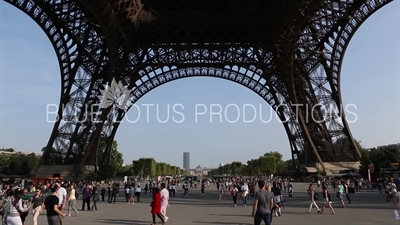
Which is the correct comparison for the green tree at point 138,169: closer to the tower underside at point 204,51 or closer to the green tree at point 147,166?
the green tree at point 147,166

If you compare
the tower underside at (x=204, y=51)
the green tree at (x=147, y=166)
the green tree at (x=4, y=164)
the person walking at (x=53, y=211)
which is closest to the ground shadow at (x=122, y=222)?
the person walking at (x=53, y=211)

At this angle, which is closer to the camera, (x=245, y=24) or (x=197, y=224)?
(x=197, y=224)

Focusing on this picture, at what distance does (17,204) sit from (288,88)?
39934 millimetres

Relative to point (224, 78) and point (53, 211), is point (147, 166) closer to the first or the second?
point (224, 78)

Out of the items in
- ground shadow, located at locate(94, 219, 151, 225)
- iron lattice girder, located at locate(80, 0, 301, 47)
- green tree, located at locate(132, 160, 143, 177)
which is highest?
iron lattice girder, located at locate(80, 0, 301, 47)

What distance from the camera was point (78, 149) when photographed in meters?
48.5

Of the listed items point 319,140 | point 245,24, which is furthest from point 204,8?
point 319,140

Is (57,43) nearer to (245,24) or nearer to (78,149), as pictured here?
(78,149)

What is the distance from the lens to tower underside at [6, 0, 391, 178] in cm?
3962

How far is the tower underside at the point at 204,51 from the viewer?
130 ft

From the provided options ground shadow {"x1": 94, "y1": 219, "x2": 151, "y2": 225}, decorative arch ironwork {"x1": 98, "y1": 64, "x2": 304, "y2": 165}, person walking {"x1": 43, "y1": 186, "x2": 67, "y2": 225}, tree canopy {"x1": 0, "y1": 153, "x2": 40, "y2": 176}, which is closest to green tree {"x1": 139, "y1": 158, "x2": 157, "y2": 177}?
tree canopy {"x1": 0, "y1": 153, "x2": 40, "y2": 176}

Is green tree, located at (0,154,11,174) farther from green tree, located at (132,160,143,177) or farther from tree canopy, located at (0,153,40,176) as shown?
green tree, located at (132,160,143,177)

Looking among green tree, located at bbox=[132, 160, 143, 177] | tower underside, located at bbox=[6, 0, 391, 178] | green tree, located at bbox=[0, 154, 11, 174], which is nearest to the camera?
tower underside, located at bbox=[6, 0, 391, 178]

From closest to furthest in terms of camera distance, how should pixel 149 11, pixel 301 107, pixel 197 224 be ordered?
pixel 197 224 < pixel 149 11 < pixel 301 107
